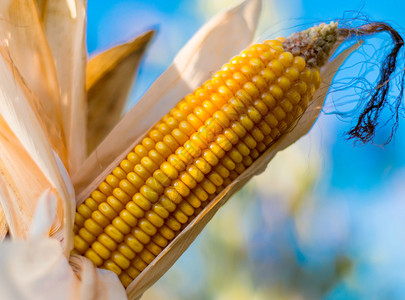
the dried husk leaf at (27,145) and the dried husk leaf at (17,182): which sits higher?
the dried husk leaf at (27,145)

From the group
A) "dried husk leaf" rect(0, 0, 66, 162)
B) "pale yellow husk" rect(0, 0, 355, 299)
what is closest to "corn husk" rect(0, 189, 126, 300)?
"pale yellow husk" rect(0, 0, 355, 299)

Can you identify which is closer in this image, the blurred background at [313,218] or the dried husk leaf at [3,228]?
the dried husk leaf at [3,228]

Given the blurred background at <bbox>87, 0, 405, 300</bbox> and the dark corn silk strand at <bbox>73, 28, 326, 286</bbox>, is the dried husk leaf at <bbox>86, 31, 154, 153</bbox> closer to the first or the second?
the blurred background at <bbox>87, 0, 405, 300</bbox>

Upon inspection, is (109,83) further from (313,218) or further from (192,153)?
(313,218)

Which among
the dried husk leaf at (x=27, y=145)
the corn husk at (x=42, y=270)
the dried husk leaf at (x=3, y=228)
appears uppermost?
the dried husk leaf at (x=27, y=145)

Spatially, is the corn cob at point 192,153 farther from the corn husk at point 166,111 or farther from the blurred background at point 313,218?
the blurred background at point 313,218

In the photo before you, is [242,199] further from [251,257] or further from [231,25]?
[231,25]

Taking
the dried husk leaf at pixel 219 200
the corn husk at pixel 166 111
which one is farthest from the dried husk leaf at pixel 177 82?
the dried husk leaf at pixel 219 200

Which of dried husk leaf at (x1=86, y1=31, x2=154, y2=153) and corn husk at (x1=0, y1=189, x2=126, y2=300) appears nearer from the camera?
corn husk at (x1=0, y1=189, x2=126, y2=300)
